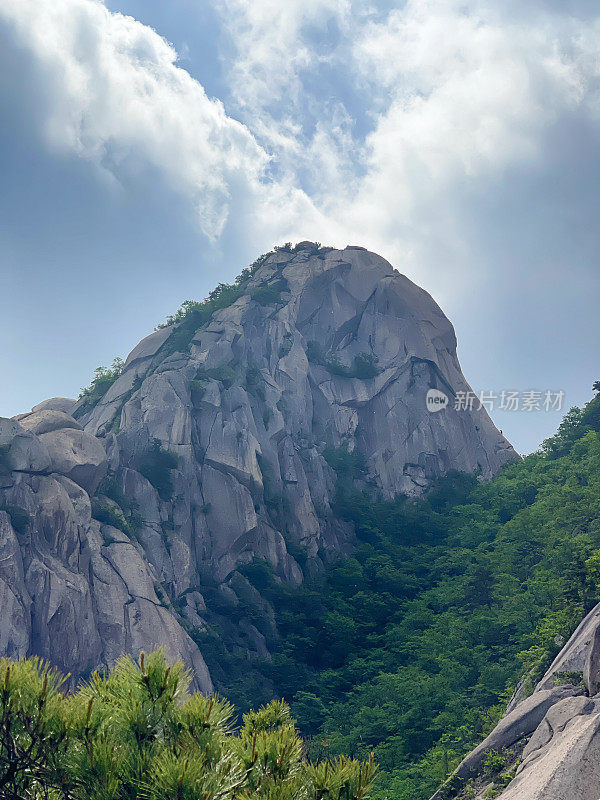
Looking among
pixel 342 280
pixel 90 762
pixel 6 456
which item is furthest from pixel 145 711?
pixel 342 280

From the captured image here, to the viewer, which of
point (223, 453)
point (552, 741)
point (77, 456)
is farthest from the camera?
point (223, 453)

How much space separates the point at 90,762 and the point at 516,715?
11336 mm

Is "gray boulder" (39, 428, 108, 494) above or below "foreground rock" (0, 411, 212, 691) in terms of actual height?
above

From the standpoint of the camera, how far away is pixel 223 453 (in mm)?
34969

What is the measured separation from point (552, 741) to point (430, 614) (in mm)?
17569

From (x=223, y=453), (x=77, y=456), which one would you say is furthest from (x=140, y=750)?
(x=223, y=453)

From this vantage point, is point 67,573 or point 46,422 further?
point 46,422

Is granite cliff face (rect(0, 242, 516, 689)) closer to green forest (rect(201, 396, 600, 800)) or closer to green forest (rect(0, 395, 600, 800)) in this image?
green forest (rect(0, 395, 600, 800))

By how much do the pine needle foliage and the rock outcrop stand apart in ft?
16.7

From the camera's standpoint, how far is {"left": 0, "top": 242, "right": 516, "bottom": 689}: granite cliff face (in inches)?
962

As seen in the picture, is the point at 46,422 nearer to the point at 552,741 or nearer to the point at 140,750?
the point at 552,741

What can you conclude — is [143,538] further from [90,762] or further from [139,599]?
[90,762]

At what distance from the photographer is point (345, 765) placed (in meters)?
→ 6.77

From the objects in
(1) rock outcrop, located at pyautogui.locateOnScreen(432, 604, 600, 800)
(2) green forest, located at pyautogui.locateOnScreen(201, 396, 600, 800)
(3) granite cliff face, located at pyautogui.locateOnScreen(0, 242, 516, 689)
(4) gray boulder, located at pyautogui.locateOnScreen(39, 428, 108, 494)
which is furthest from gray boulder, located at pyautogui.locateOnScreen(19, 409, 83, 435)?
(1) rock outcrop, located at pyautogui.locateOnScreen(432, 604, 600, 800)
